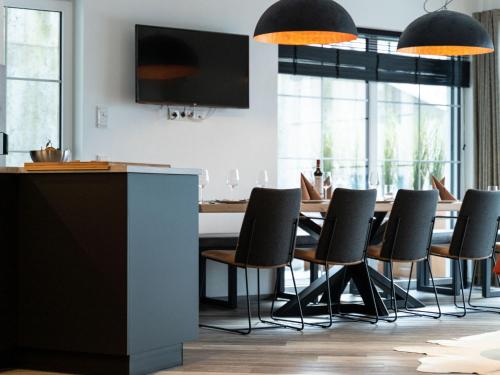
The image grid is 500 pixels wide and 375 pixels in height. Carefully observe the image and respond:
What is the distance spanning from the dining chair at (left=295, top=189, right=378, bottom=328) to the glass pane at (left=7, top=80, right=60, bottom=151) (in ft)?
7.63

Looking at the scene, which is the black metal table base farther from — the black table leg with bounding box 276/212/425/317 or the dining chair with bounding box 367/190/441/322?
the dining chair with bounding box 367/190/441/322

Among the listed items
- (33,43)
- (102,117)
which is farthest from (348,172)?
(33,43)

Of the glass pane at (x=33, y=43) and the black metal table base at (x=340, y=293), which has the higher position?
the glass pane at (x=33, y=43)

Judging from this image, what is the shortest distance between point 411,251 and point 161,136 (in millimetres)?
2261

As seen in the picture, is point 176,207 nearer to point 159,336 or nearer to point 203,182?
point 159,336

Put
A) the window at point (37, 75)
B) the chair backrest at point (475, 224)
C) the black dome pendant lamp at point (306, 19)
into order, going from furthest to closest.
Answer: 1. the window at point (37, 75)
2. the chair backrest at point (475, 224)
3. the black dome pendant lamp at point (306, 19)

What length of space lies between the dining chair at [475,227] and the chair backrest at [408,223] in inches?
14.3

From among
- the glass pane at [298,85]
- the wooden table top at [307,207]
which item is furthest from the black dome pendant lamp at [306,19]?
the glass pane at [298,85]

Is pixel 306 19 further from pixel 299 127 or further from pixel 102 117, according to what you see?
pixel 299 127

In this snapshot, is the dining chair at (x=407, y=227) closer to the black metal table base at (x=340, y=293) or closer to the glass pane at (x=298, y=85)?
the black metal table base at (x=340, y=293)

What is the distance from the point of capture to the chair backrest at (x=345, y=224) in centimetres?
609

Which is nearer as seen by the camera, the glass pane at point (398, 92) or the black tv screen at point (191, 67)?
the black tv screen at point (191, 67)

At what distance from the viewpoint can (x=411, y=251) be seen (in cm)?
Answer: 650

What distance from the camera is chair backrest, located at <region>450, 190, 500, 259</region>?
22.1 ft
